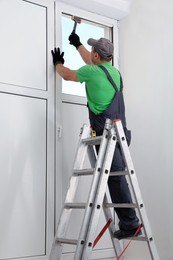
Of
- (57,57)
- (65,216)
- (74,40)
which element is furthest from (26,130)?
(74,40)

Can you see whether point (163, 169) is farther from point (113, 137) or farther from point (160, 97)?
point (113, 137)

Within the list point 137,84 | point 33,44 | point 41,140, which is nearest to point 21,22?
point 33,44

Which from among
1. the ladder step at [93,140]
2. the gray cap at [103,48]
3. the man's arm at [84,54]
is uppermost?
the man's arm at [84,54]

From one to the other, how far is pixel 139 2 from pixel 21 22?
1.10 meters

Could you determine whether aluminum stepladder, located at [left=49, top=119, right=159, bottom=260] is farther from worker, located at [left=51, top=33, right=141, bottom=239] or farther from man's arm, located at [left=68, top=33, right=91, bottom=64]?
man's arm, located at [left=68, top=33, right=91, bottom=64]

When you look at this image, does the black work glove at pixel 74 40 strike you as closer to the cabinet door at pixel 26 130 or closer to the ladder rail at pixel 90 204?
the cabinet door at pixel 26 130

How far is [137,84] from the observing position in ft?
12.3

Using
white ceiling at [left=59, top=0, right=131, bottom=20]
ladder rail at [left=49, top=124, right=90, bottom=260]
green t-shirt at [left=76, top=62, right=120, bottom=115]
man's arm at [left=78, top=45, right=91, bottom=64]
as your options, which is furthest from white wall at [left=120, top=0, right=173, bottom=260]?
ladder rail at [left=49, top=124, right=90, bottom=260]

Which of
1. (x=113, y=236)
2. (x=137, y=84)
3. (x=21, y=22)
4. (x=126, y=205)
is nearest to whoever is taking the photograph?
(x=126, y=205)

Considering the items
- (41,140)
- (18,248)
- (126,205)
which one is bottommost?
(18,248)

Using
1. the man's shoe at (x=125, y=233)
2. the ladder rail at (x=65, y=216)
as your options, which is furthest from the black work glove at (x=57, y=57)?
the man's shoe at (x=125, y=233)

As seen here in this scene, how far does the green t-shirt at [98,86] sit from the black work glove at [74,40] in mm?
508

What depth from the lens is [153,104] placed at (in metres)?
3.56

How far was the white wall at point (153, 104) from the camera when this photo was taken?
3398mm
